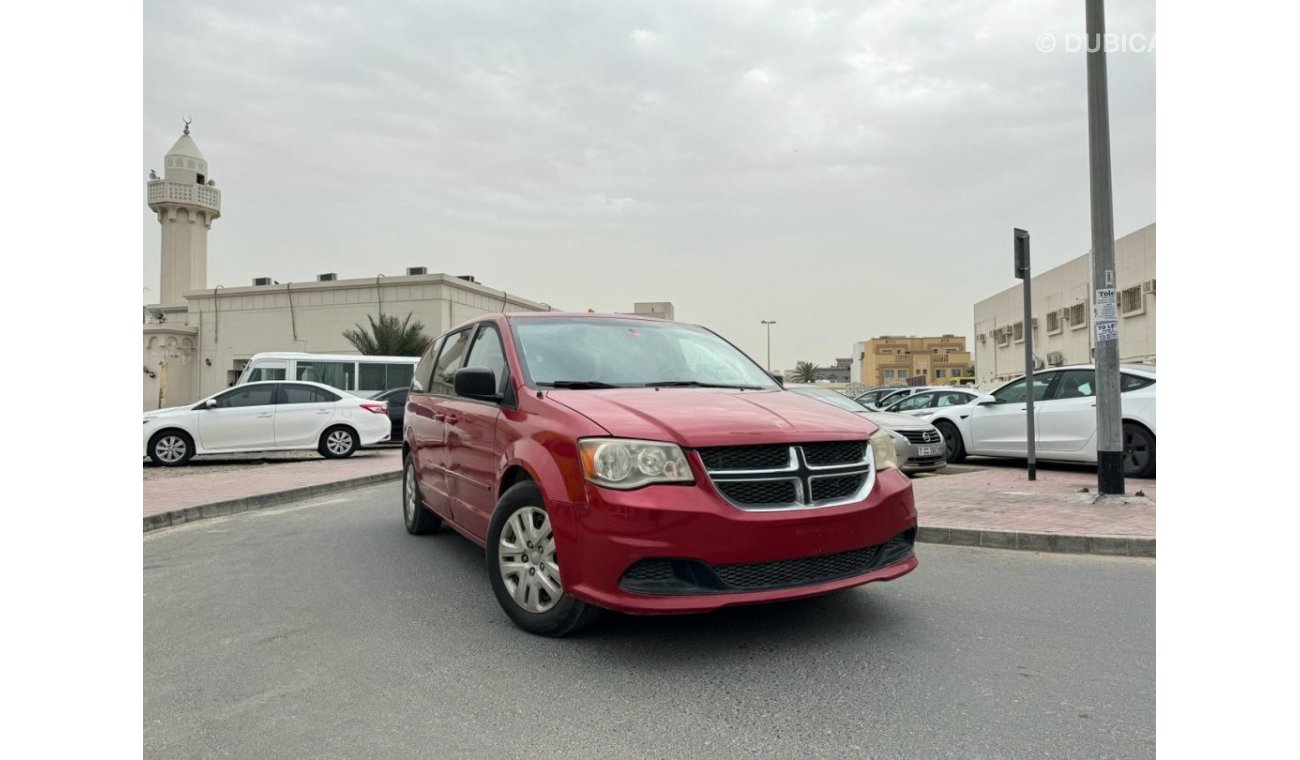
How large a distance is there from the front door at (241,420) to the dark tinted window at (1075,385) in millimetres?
12714

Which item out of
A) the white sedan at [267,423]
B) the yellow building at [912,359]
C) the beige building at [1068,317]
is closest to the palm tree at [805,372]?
the yellow building at [912,359]

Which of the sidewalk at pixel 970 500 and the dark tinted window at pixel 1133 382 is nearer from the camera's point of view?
the sidewalk at pixel 970 500

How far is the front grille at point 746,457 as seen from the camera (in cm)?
345

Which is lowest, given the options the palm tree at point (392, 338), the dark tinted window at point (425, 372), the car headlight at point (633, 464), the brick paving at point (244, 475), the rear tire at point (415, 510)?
the brick paving at point (244, 475)

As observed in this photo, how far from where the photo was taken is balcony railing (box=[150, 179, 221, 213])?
178ft

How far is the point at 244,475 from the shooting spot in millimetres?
11773

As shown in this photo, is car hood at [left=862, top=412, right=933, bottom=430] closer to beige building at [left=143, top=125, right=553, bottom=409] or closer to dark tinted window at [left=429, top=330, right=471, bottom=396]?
dark tinted window at [left=429, top=330, right=471, bottom=396]

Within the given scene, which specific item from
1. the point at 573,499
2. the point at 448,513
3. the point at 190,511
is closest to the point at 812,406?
the point at 573,499

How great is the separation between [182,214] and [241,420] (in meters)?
49.5

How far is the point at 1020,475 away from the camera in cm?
1045

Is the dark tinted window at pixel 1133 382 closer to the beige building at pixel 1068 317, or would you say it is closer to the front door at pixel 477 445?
the front door at pixel 477 445

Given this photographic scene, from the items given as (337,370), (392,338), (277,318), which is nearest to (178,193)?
(277,318)

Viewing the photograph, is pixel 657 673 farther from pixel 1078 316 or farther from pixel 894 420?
pixel 1078 316

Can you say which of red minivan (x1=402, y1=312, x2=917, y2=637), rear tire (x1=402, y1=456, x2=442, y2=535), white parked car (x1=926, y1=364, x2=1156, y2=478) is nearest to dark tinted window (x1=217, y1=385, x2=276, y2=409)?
rear tire (x1=402, y1=456, x2=442, y2=535)
